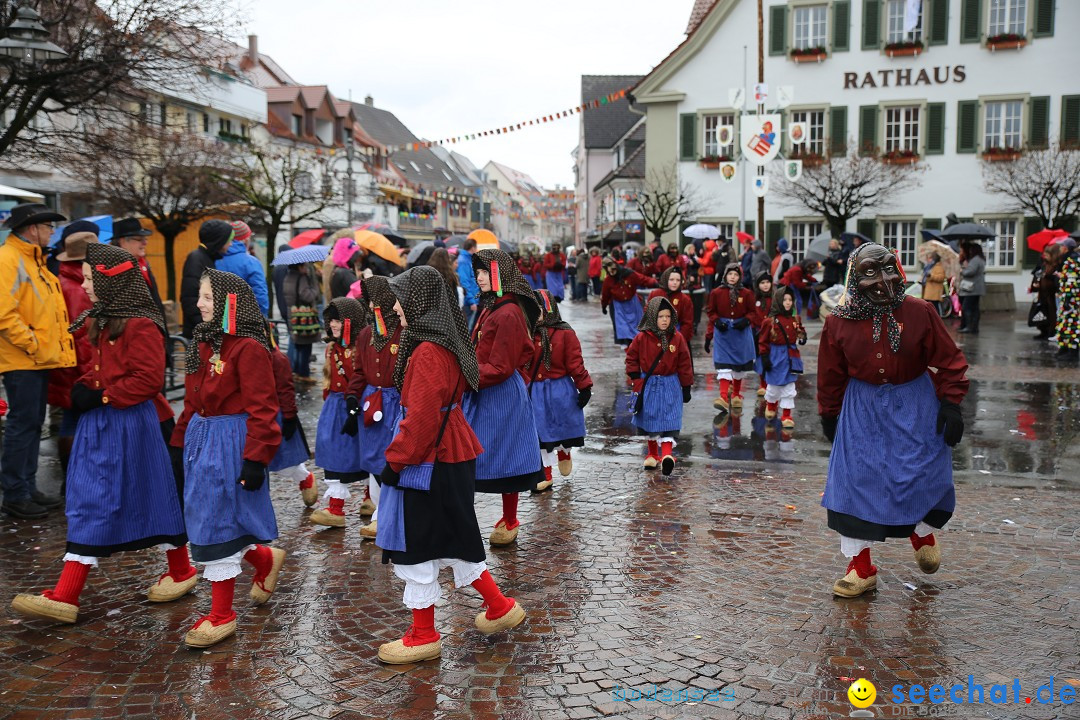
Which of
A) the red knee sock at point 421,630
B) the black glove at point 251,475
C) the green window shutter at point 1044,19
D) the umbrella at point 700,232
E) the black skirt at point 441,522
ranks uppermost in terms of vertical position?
the green window shutter at point 1044,19

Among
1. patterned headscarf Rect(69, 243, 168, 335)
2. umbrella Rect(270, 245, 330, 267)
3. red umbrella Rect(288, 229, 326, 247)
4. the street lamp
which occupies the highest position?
the street lamp

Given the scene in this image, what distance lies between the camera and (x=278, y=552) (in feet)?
18.2

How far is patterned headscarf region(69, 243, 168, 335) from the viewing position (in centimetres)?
539

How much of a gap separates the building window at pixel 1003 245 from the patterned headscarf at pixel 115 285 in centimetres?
3048

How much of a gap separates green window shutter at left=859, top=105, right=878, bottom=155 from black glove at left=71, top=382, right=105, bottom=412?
29527mm

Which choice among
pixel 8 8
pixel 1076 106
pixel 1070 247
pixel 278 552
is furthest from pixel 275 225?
pixel 1076 106

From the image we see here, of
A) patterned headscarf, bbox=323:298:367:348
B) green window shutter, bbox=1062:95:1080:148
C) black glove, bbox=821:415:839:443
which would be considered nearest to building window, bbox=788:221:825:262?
green window shutter, bbox=1062:95:1080:148

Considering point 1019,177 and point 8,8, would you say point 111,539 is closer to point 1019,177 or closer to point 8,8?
point 8,8

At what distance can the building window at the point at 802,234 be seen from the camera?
32.3 m

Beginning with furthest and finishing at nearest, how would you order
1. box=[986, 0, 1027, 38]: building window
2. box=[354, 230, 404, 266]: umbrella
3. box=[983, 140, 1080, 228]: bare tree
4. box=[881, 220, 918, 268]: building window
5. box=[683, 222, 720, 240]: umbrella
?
box=[881, 220, 918, 268]: building window, box=[986, 0, 1027, 38]: building window, box=[983, 140, 1080, 228]: bare tree, box=[683, 222, 720, 240]: umbrella, box=[354, 230, 404, 266]: umbrella

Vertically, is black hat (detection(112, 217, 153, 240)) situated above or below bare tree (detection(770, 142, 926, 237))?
below

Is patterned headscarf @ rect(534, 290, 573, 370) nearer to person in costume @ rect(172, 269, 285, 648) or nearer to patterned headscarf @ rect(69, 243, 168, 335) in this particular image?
person in costume @ rect(172, 269, 285, 648)

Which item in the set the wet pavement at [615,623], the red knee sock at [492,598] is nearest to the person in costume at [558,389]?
the wet pavement at [615,623]

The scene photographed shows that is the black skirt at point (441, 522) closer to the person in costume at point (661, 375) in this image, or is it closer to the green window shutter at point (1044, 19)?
the person in costume at point (661, 375)
